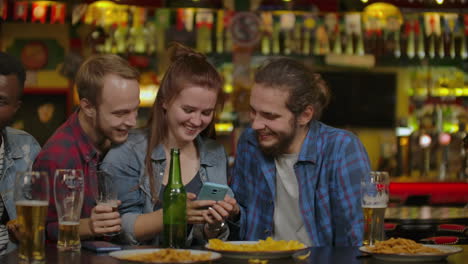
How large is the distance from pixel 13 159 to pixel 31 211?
0.97 m

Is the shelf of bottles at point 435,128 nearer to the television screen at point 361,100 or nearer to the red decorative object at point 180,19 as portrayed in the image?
the television screen at point 361,100

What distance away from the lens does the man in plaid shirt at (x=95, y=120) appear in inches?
113

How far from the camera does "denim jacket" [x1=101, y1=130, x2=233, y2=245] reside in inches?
120

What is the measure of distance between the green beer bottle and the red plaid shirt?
31cm

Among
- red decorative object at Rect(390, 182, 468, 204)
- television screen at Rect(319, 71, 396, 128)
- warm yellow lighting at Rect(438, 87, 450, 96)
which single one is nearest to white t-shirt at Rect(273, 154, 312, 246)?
red decorative object at Rect(390, 182, 468, 204)

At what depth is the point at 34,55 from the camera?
934 centimetres

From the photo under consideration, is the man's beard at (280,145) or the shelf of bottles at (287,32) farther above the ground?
the shelf of bottles at (287,32)

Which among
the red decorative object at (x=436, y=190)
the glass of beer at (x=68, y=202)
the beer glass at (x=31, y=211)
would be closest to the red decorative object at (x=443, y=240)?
the glass of beer at (x=68, y=202)

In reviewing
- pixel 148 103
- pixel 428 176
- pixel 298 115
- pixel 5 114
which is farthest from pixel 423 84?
pixel 5 114

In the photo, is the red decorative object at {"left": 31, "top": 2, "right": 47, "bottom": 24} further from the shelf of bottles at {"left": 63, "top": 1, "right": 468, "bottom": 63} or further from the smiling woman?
the smiling woman

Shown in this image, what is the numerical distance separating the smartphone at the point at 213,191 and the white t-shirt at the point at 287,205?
2.13ft

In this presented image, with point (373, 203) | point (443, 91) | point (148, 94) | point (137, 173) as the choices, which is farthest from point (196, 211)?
point (443, 91)

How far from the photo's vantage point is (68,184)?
7.76 ft

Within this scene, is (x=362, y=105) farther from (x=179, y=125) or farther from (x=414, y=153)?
(x=179, y=125)
